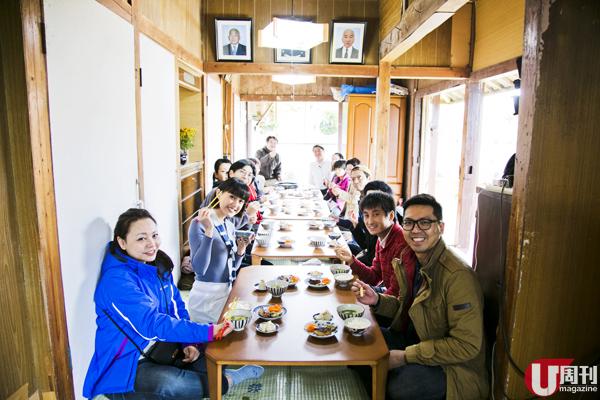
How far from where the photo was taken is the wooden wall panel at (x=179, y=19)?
3930mm

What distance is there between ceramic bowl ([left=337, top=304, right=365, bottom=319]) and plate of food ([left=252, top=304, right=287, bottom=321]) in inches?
11.6

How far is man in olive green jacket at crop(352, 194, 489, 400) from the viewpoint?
6.61 ft

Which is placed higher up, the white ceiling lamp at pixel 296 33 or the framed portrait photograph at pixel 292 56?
the framed portrait photograph at pixel 292 56

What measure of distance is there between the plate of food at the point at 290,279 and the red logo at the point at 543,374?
132 cm

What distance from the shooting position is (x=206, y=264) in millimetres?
2961

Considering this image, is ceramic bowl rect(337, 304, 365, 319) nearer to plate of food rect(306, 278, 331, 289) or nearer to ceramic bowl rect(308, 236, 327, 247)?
plate of food rect(306, 278, 331, 289)

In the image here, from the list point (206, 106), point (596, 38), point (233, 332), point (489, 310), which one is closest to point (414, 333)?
point (489, 310)

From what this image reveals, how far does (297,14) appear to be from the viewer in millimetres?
6234

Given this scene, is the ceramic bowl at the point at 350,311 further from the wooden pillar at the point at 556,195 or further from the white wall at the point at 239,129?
the white wall at the point at 239,129

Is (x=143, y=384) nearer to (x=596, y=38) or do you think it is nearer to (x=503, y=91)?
(x=596, y=38)

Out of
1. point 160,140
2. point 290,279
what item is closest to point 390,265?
point 290,279

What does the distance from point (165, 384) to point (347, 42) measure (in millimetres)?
5450

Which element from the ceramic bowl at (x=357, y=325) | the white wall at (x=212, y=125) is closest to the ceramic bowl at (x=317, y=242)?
the ceramic bowl at (x=357, y=325)

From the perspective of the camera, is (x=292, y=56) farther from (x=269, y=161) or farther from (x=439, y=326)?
(x=439, y=326)
